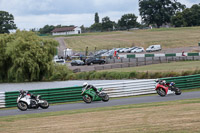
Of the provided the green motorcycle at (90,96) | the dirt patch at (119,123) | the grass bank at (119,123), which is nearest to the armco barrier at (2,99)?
the green motorcycle at (90,96)

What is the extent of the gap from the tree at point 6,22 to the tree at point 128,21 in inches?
1783

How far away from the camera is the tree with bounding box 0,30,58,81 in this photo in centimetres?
4256

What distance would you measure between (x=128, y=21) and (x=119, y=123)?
142 m

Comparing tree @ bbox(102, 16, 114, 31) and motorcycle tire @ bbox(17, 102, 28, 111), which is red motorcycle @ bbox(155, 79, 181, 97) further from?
tree @ bbox(102, 16, 114, 31)

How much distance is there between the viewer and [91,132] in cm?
977

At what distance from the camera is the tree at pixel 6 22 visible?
132 meters

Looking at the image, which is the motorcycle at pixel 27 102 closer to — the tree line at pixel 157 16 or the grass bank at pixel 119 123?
the grass bank at pixel 119 123

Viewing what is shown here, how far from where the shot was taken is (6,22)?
134 meters

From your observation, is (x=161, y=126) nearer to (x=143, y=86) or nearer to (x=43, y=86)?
(x=143, y=86)

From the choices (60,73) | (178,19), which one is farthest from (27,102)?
(178,19)

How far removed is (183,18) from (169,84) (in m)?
114

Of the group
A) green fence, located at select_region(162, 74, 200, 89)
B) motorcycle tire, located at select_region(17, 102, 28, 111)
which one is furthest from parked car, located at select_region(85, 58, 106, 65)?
motorcycle tire, located at select_region(17, 102, 28, 111)

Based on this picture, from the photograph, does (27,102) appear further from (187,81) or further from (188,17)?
(188,17)

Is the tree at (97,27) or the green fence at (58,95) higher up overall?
the tree at (97,27)
